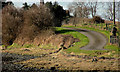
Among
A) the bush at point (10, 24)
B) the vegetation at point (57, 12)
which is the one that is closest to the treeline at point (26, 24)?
the bush at point (10, 24)

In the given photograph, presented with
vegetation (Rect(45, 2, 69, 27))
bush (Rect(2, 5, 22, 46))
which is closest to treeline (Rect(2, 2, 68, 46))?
bush (Rect(2, 5, 22, 46))

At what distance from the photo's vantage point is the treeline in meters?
39.1

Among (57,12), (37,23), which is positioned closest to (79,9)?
(57,12)

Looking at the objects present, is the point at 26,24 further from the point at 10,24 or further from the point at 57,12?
the point at 57,12

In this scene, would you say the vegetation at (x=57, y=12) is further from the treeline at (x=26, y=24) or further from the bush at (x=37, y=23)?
the bush at (x=37, y=23)

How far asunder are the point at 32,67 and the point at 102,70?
7612 millimetres

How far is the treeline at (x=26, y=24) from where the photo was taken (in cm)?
3912

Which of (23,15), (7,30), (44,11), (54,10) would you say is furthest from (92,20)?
(7,30)

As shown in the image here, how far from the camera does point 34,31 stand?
3984cm

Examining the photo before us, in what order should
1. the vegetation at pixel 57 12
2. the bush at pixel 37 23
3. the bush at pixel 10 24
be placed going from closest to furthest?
the bush at pixel 37 23 → the bush at pixel 10 24 → the vegetation at pixel 57 12

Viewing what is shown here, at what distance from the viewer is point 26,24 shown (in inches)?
1608

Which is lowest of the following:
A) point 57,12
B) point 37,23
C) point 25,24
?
point 25,24

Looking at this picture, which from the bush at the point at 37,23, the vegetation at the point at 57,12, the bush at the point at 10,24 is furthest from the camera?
the vegetation at the point at 57,12

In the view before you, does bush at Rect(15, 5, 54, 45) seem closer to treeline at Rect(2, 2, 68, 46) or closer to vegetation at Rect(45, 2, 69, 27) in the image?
treeline at Rect(2, 2, 68, 46)
